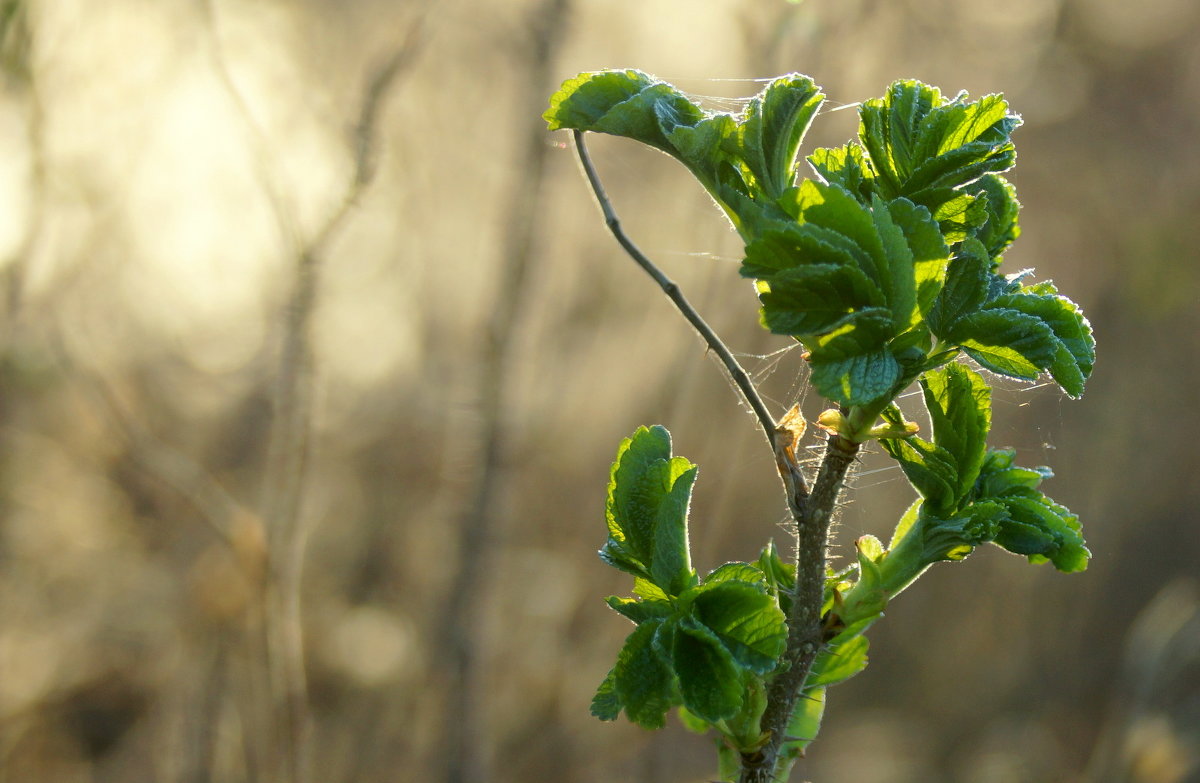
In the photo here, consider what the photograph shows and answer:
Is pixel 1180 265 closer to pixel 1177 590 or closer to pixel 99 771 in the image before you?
pixel 1177 590

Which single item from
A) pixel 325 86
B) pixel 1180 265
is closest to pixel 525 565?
pixel 325 86

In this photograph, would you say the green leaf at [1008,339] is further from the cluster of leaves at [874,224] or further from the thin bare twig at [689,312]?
the thin bare twig at [689,312]

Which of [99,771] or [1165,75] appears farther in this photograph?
[1165,75]

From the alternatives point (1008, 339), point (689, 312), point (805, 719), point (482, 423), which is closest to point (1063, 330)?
point (1008, 339)

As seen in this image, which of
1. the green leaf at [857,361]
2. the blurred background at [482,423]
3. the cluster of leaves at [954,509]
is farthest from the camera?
the blurred background at [482,423]

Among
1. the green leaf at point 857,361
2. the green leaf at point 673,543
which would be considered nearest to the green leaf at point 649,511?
the green leaf at point 673,543

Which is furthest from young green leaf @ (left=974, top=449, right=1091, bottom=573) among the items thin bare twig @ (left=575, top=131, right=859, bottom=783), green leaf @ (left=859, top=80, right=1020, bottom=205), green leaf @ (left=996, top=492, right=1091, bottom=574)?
green leaf @ (left=859, top=80, right=1020, bottom=205)

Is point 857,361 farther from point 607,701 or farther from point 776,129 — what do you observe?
point 607,701
